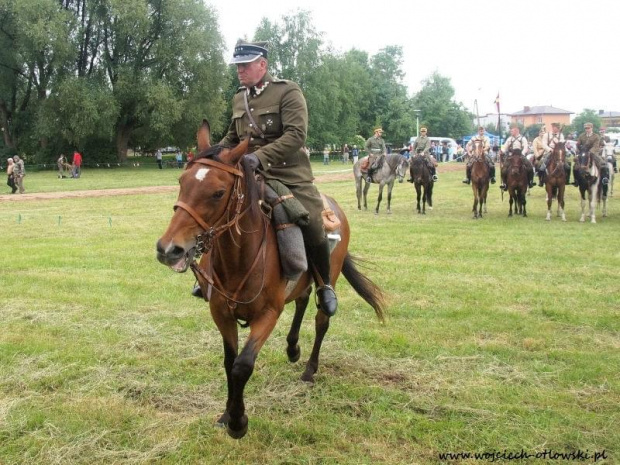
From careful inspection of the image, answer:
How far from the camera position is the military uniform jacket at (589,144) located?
1781 cm

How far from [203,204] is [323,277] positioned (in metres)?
1.92

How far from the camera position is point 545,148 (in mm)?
19516

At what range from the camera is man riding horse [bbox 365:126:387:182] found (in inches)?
846

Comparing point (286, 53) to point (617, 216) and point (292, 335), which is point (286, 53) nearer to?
point (617, 216)

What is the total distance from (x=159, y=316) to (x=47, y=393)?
8.06ft

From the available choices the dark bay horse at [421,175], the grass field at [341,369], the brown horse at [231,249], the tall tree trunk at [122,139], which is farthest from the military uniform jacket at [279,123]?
the tall tree trunk at [122,139]

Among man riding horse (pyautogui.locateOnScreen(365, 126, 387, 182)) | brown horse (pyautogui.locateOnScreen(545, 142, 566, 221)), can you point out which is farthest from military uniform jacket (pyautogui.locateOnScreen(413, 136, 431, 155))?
brown horse (pyautogui.locateOnScreen(545, 142, 566, 221))

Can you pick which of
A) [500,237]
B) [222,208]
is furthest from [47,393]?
[500,237]

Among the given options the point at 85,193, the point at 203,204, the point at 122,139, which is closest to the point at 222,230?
the point at 203,204

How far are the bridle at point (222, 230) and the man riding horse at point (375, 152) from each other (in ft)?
56.6

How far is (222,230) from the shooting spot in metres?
3.98

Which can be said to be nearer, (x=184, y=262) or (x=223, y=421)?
(x=184, y=262)

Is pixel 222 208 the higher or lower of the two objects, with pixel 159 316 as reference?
higher

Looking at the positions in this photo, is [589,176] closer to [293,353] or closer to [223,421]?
[293,353]
